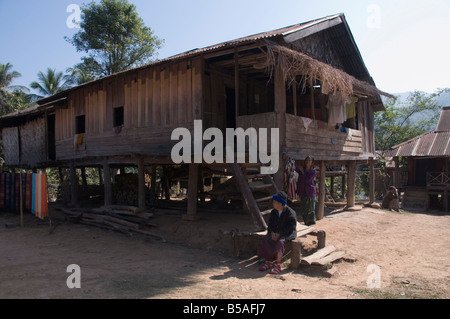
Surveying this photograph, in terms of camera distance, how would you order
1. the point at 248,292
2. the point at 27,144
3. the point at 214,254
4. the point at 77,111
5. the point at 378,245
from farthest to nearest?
the point at 27,144 → the point at 77,111 → the point at 378,245 → the point at 214,254 → the point at 248,292

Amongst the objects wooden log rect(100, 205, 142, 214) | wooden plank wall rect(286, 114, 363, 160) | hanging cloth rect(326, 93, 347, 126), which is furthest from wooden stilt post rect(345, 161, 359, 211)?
wooden log rect(100, 205, 142, 214)

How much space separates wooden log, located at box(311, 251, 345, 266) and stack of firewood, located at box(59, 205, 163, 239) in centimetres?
431

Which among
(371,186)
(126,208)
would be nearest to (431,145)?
(371,186)

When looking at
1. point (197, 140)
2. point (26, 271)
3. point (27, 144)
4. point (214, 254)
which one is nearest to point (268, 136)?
point (197, 140)

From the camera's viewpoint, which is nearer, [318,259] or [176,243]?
[318,259]

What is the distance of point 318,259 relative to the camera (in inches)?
257

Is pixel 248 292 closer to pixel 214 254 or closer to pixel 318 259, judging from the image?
pixel 318 259

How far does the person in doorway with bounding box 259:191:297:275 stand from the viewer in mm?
6523

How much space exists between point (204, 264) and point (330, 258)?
2.49m

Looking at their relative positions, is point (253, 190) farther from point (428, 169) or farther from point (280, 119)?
point (428, 169)

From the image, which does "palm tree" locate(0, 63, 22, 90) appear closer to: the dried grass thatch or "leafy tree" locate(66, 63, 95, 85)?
"leafy tree" locate(66, 63, 95, 85)


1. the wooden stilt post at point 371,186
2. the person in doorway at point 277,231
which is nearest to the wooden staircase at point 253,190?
the person in doorway at point 277,231

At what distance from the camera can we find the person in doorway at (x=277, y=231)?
6.52 m
